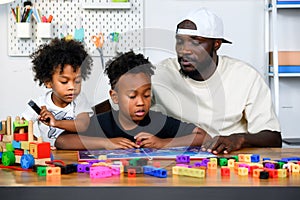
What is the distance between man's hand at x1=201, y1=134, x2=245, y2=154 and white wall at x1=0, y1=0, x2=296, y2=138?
52.8 inches

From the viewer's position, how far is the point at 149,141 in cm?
153

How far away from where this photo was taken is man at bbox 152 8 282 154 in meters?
2.03

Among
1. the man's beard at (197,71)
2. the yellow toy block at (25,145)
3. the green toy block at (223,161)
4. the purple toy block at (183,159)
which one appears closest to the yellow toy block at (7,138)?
the yellow toy block at (25,145)

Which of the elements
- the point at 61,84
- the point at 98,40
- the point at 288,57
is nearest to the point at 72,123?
the point at 61,84

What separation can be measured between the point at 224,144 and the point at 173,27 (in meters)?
1.47

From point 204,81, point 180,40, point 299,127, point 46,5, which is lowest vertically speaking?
point 299,127

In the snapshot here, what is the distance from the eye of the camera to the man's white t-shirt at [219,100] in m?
2.02

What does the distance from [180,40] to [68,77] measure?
0.42 metres

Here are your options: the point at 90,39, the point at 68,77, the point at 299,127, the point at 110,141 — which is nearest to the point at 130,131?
the point at 110,141

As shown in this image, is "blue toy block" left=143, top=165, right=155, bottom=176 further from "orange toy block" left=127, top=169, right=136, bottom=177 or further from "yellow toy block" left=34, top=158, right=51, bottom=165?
"yellow toy block" left=34, top=158, right=51, bottom=165

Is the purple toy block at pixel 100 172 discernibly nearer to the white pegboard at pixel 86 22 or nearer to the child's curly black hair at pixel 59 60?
the child's curly black hair at pixel 59 60

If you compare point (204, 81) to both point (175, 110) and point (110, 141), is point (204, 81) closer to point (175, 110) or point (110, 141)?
point (175, 110)

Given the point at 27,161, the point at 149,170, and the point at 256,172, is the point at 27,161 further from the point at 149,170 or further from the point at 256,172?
the point at 256,172

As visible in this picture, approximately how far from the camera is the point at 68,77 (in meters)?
1.95
